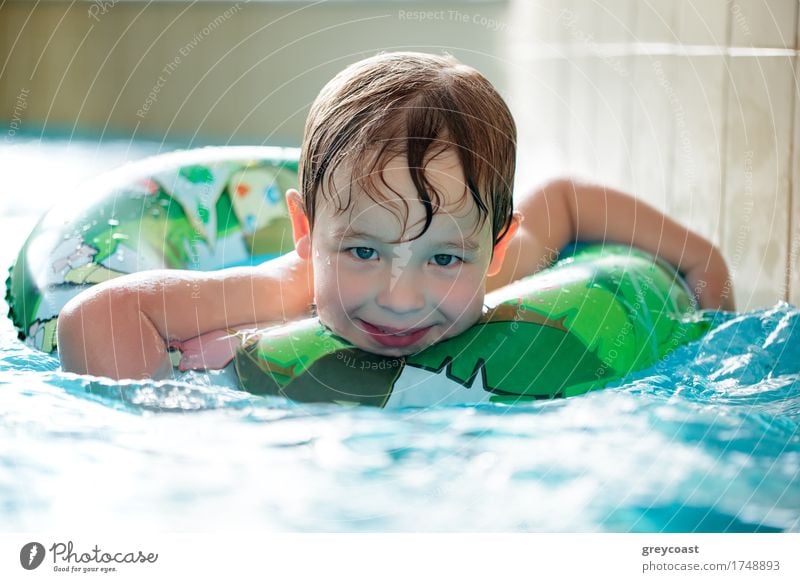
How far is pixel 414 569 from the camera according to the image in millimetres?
753

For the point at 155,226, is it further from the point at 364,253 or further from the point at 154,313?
the point at 364,253

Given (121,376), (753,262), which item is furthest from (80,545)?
(753,262)

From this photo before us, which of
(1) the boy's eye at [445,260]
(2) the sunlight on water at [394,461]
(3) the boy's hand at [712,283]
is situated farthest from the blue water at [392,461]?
(3) the boy's hand at [712,283]

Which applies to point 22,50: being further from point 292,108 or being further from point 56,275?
point 292,108

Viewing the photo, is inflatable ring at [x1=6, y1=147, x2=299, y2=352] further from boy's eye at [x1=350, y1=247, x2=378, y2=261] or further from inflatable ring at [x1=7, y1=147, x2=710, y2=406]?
boy's eye at [x1=350, y1=247, x2=378, y2=261]

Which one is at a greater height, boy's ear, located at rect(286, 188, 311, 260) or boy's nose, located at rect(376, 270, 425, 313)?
boy's ear, located at rect(286, 188, 311, 260)

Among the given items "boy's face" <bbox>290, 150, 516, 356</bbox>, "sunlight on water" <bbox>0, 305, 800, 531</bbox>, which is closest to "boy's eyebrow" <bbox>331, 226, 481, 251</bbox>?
"boy's face" <bbox>290, 150, 516, 356</bbox>

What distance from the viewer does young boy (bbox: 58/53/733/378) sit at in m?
0.81

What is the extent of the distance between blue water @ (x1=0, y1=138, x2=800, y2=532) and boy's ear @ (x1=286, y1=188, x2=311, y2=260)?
139mm

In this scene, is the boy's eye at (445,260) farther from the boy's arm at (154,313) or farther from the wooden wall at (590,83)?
the wooden wall at (590,83)

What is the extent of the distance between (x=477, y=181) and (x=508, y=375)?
16 cm

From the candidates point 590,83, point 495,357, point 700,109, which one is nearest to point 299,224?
point 495,357

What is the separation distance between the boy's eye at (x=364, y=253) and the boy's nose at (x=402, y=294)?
0.02 metres

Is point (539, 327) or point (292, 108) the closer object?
point (539, 327)
